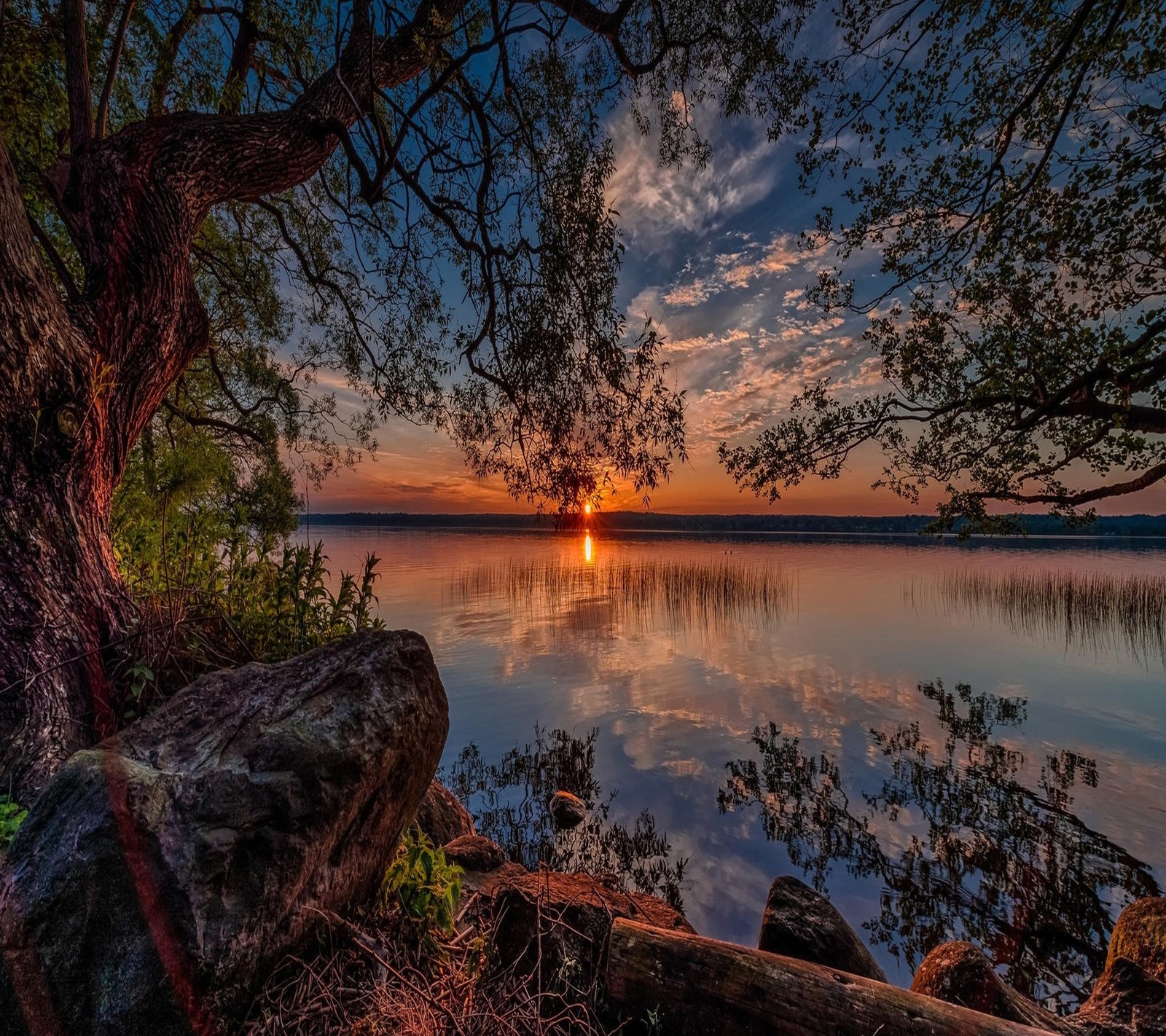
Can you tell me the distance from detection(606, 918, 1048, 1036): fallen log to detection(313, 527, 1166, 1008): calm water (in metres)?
3.12

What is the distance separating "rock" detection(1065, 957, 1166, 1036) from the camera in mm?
2381

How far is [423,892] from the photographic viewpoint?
235cm

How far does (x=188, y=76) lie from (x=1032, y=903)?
46.1 ft

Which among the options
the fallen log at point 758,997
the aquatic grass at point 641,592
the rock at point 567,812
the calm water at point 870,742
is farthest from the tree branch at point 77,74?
the aquatic grass at point 641,592

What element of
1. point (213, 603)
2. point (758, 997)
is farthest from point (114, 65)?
point (758, 997)

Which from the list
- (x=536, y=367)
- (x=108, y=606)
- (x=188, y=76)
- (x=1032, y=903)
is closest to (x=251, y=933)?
(x=108, y=606)

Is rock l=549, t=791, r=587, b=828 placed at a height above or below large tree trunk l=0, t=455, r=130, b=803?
below

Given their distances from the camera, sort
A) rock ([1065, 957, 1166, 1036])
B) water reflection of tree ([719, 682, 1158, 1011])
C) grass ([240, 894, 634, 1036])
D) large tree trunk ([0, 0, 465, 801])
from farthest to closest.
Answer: water reflection of tree ([719, 682, 1158, 1011]) < large tree trunk ([0, 0, 465, 801]) < rock ([1065, 957, 1166, 1036]) < grass ([240, 894, 634, 1036])

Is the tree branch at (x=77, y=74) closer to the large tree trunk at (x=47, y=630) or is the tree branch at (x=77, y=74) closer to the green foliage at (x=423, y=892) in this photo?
the large tree trunk at (x=47, y=630)

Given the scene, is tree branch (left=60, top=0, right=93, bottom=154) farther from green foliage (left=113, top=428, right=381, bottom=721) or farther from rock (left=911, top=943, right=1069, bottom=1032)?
rock (left=911, top=943, right=1069, bottom=1032)

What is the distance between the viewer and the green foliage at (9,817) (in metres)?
2.23

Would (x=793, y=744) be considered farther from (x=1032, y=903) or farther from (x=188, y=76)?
(x=188, y=76)

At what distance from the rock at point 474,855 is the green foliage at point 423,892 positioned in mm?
837

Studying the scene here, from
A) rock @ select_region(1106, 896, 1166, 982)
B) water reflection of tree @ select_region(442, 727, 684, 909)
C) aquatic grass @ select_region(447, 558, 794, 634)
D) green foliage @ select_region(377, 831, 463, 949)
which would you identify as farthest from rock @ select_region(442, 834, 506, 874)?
aquatic grass @ select_region(447, 558, 794, 634)
